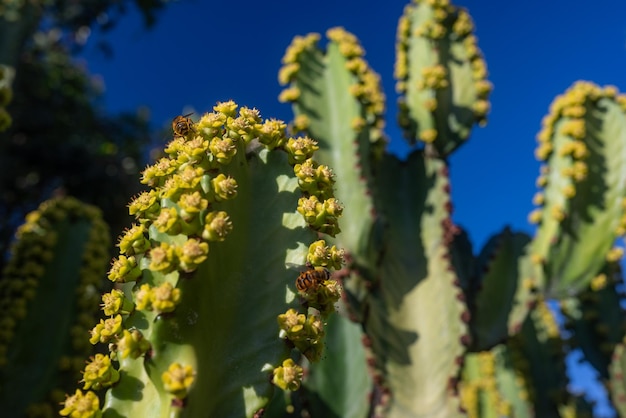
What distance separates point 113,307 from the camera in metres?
1.15

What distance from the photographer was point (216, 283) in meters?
1.25

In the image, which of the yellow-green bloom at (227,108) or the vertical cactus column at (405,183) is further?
the vertical cactus column at (405,183)

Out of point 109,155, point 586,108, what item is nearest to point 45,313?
point 586,108

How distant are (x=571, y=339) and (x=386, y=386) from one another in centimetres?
205

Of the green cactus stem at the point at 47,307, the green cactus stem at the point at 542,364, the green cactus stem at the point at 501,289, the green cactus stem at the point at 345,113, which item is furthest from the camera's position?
the green cactus stem at the point at 542,364

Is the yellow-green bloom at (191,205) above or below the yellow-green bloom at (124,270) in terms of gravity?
above

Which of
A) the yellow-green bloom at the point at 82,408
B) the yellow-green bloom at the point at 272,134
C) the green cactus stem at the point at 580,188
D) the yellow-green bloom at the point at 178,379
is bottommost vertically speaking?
the yellow-green bloom at the point at 82,408

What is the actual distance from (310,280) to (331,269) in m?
0.27

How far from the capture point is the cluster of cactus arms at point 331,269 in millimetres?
1177

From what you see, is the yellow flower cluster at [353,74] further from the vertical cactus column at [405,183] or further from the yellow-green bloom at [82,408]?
the yellow-green bloom at [82,408]

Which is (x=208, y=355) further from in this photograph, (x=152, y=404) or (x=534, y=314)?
(x=534, y=314)

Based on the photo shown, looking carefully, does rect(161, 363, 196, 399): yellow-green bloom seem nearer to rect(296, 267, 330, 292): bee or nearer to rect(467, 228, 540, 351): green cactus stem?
rect(296, 267, 330, 292): bee

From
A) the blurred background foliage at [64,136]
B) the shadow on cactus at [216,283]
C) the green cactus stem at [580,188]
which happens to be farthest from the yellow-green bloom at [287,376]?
the blurred background foliage at [64,136]

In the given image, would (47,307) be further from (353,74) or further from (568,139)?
(568,139)
